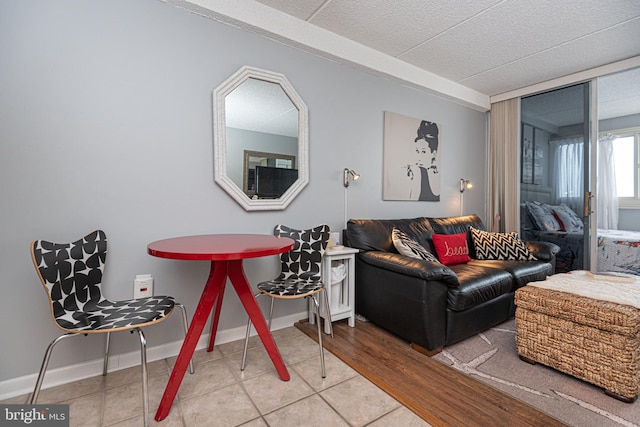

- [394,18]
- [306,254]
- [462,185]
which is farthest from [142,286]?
[462,185]

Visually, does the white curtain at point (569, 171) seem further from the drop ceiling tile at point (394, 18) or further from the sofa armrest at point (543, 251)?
the drop ceiling tile at point (394, 18)

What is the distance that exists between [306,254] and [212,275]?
82 centimetres

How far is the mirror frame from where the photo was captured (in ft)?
7.04

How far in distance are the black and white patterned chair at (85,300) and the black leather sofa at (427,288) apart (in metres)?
1.44

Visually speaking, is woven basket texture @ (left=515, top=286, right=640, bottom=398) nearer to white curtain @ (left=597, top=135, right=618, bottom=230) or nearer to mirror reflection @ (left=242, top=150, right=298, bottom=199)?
mirror reflection @ (left=242, top=150, right=298, bottom=199)

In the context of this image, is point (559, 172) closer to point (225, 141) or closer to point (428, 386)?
point (428, 386)

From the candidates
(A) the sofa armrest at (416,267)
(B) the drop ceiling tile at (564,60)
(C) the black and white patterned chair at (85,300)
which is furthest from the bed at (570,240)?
(C) the black and white patterned chair at (85,300)

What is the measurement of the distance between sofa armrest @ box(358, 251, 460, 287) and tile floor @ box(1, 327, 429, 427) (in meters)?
0.77

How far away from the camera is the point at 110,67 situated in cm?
181

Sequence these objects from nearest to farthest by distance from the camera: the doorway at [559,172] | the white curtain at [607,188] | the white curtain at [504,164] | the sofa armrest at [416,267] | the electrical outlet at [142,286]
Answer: the electrical outlet at [142,286] → the sofa armrest at [416,267] → the doorway at [559,172] → the white curtain at [504,164] → the white curtain at [607,188]

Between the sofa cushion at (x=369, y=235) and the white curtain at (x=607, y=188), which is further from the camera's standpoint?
the white curtain at (x=607, y=188)

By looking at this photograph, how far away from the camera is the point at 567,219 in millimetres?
3555

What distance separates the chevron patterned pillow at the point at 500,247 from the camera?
2969 millimetres

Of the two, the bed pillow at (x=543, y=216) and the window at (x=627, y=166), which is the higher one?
the window at (x=627, y=166)
